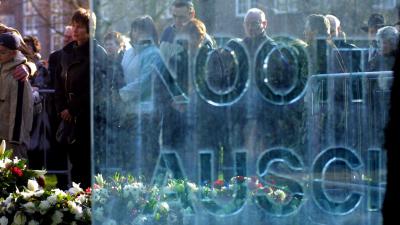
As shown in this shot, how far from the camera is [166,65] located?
5766 mm

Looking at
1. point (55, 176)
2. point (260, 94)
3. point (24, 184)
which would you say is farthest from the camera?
point (55, 176)

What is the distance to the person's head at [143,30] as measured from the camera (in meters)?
5.71

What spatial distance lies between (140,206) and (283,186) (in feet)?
2.51

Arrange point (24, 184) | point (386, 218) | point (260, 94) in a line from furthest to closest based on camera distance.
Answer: point (24, 184) < point (260, 94) < point (386, 218)

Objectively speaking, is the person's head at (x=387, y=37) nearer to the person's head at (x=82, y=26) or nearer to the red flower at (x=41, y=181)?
the red flower at (x=41, y=181)

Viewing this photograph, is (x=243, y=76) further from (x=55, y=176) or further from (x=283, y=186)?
(x=55, y=176)

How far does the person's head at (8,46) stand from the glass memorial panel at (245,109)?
15.3 feet

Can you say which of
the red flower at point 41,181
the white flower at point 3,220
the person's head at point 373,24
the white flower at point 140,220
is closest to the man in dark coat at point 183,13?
the person's head at point 373,24

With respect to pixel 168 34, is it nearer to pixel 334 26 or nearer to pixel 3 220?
pixel 334 26

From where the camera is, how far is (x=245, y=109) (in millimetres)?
5672

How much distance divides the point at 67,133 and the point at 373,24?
13.0 ft

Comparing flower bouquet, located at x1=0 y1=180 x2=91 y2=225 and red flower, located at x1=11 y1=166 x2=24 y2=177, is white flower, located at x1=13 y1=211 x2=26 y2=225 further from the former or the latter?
red flower, located at x1=11 y1=166 x2=24 y2=177

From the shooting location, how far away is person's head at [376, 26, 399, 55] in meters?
5.55

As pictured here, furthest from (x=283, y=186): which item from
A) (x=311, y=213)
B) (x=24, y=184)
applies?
(x=24, y=184)
